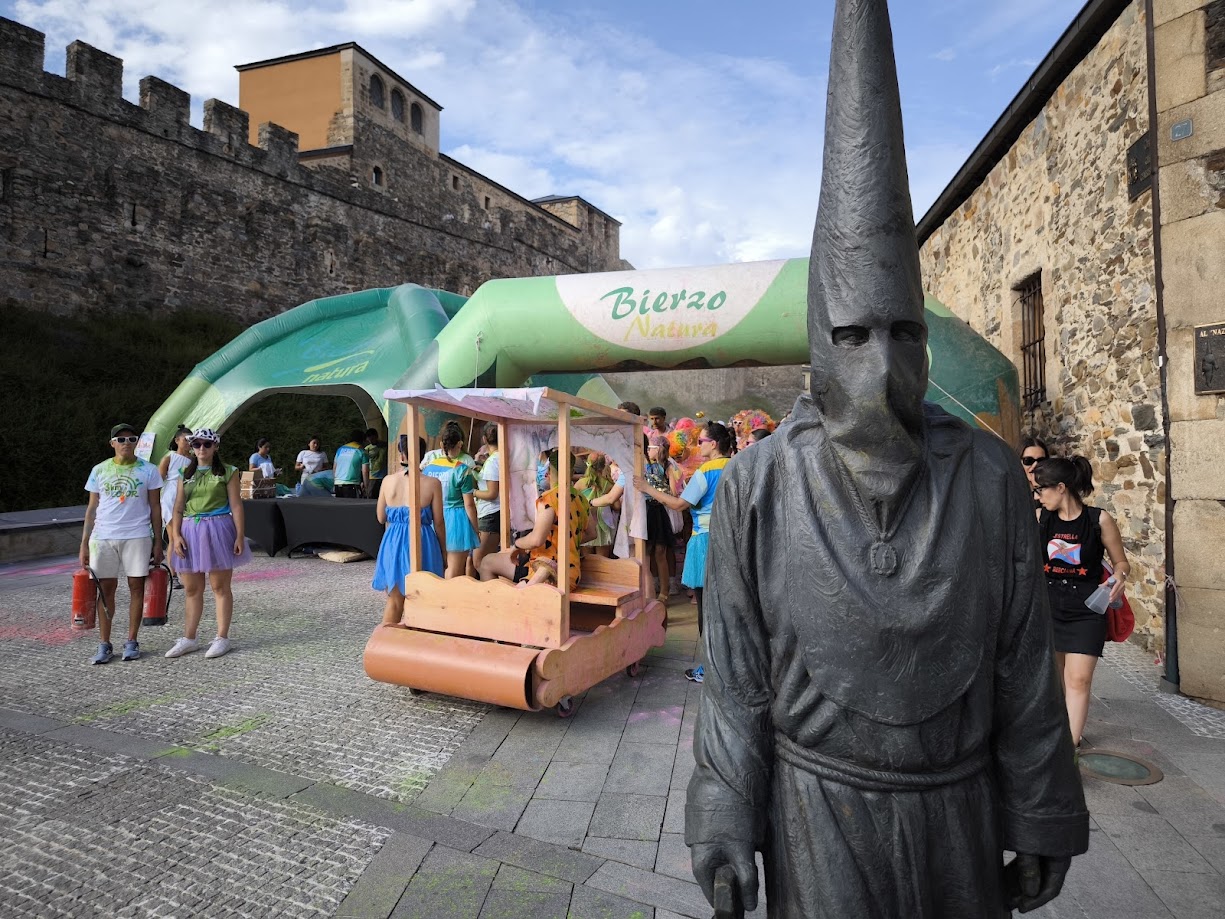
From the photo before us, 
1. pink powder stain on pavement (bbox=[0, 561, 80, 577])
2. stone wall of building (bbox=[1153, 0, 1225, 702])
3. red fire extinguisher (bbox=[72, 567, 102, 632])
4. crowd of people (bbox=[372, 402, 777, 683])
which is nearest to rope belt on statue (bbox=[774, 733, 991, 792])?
crowd of people (bbox=[372, 402, 777, 683])

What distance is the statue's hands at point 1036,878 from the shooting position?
4.84 feet

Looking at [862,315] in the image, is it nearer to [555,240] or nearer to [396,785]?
[396,785]


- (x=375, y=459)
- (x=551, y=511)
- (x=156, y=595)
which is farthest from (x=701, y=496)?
(x=375, y=459)

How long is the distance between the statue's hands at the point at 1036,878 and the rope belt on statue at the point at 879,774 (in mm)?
219

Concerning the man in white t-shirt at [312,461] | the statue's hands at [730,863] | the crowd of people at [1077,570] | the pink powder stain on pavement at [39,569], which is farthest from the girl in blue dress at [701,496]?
the man in white t-shirt at [312,461]

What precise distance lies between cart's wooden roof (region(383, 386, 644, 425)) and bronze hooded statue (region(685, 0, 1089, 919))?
3202 millimetres

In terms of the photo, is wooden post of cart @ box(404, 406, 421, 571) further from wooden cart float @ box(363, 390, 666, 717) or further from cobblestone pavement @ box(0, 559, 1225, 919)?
cobblestone pavement @ box(0, 559, 1225, 919)

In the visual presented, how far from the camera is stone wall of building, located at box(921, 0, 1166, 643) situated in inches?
224

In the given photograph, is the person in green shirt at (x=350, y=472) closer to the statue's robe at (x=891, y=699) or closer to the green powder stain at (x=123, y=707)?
the green powder stain at (x=123, y=707)

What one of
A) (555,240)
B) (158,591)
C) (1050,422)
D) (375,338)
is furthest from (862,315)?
(555,240)

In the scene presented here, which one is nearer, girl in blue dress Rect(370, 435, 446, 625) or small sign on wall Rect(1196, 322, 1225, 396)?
small sign on wall Rect(1196, 322, 1225, 396)

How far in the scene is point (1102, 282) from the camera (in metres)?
6.39

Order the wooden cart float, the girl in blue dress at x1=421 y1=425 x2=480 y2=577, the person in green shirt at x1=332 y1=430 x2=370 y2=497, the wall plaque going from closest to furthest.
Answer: the wooden cart float < the wall plaque < the girl in blue dress at x1=421 y1=425 x2=480 y2=577 < the person in green shirt at x1=332 y1=430 x2=370 y2=497

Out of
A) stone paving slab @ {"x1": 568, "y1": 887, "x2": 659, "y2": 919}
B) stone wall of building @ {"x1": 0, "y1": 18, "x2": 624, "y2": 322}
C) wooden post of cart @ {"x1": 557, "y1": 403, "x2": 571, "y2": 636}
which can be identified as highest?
stone wall of building @ {"x1": 0, "y1": 18, "x2": 624, "y2": 322}
